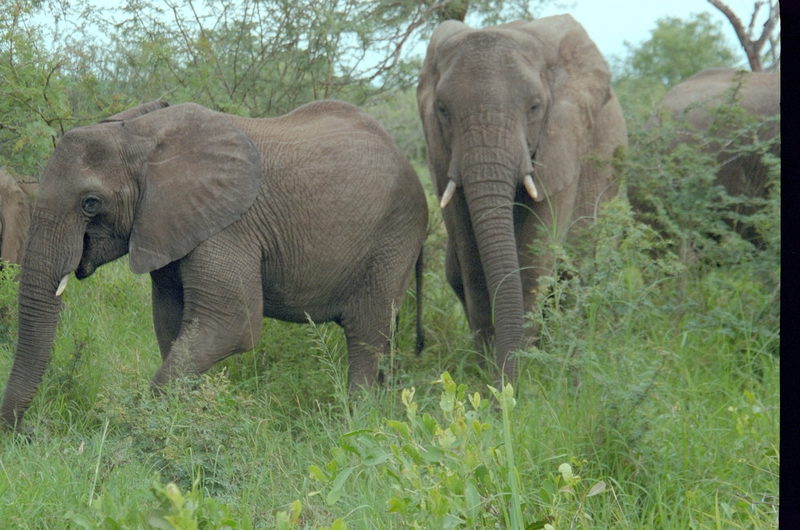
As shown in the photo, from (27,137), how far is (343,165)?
1.69 metres

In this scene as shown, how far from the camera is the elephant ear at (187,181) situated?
4102 millimetres

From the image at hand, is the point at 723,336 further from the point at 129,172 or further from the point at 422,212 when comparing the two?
the point at 129,172

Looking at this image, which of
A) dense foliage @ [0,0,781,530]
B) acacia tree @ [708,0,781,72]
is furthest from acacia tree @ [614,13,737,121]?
dense foliage @ [0,0,781,530]

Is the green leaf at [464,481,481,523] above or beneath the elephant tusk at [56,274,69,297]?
beneath

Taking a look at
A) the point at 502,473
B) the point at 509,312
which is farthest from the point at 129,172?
the point at 502,473

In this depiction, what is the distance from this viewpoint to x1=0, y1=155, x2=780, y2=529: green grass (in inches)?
87.1

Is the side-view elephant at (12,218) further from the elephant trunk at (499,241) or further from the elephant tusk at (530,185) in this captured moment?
the elephant tusk at (530,185)

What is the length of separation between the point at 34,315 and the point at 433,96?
2291 mm

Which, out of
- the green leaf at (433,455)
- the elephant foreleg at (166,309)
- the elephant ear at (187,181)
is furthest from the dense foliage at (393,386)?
the elephant ear at (187,181)

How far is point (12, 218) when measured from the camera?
5.11 m

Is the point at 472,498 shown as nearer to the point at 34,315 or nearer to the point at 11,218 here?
the point at 34,315

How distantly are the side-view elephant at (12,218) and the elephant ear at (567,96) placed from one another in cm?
290

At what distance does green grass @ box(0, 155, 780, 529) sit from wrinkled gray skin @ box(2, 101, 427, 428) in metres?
0.30

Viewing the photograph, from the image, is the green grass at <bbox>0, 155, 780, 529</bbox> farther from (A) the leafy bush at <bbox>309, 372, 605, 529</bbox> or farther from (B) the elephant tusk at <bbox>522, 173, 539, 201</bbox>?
(B) the elephant tusk at <bbox>522, 173, 539, 201</bbox>
